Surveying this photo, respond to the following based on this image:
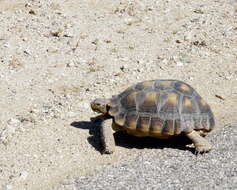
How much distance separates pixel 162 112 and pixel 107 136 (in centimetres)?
101

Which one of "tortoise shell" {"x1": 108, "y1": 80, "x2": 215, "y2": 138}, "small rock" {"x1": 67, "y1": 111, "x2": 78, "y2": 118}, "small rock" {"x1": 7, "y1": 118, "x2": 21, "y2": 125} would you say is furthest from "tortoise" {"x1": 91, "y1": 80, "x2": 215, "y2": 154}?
"small rock" {"x1": 7, "y1": 118, "x2": 21, "y2": 125}

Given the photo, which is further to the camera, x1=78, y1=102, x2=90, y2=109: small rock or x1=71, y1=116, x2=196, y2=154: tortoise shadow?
x1=78, y1=102, x2=90, y2=109: small rock

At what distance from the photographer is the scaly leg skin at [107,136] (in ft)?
28.0

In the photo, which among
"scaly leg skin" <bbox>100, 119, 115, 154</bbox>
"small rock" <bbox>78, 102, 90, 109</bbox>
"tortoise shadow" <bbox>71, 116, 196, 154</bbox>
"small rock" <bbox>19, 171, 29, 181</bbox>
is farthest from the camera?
"small rock" <bbox>78, 102, 90, 109</bbox>

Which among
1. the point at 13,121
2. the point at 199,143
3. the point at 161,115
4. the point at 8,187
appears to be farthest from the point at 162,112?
the point at 13,121

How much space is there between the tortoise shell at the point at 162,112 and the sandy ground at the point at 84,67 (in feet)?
1.18

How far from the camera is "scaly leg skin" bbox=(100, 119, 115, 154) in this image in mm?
8539

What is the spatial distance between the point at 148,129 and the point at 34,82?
152 inches

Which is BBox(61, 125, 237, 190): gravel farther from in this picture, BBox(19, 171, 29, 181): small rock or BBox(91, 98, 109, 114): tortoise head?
BBox(91, 98, 109, 114): tortoise head

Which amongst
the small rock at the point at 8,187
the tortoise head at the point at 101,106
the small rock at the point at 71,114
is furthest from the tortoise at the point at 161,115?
the small rock at the point at 8,187

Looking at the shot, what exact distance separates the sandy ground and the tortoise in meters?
0.28

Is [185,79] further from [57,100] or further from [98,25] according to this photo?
[98,25]

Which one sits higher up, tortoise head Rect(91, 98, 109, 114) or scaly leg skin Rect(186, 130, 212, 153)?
scaly leg skin Rect(186, 130, 212, 153)

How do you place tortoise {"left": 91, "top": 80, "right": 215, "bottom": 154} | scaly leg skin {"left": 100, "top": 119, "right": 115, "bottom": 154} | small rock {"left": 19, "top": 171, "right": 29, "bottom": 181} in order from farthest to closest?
scaly leg skin {"left": 100, "top": 119, "right": 115, "bottom": 154}
tortoise {"left": 91, "top": 80, "right": 215, "bottom": 154}
small rock {"left": 19, "top": 171, "right": 29, "bottom": 181}
